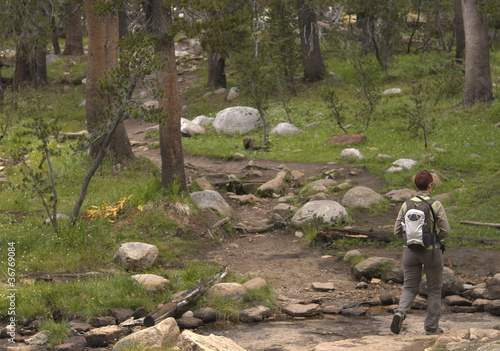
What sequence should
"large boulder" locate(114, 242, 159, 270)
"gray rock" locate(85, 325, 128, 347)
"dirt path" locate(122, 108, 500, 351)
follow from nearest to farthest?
1. "gray rock" locate(85, 325, 128, 347)
2. "dirt path" locate(122, 108, 500, 351)
3. "large boulder" locate(114, 242, 159, 270)

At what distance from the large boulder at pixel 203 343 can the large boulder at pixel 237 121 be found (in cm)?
1412

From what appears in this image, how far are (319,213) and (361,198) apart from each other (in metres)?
1.40

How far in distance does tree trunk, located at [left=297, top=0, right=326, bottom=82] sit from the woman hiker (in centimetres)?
1821

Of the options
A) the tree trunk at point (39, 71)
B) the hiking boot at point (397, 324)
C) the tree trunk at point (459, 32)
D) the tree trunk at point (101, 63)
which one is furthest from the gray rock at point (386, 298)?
the tree trunk at point (39, 71)

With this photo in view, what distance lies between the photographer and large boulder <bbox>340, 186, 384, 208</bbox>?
12.2 m

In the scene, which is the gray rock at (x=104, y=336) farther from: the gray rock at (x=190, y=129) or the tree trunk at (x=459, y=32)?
the tree trunk at (x=459, y=32)

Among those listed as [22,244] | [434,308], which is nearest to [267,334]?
[434,308]

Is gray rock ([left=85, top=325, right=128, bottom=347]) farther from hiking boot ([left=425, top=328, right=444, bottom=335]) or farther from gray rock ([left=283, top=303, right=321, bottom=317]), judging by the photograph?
hiking boot ([left=425, top=328, right=444, bottom=335])

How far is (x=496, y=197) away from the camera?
11.5 meters

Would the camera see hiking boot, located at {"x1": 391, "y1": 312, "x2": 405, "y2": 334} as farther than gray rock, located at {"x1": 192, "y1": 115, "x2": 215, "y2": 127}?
No

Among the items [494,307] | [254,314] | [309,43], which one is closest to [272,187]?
[254,314]

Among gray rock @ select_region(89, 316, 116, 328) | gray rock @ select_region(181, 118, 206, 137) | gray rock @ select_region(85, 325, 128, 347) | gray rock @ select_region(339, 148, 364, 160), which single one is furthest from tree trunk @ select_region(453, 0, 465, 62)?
gray rock @ select_region(85, 325, 128, 347)

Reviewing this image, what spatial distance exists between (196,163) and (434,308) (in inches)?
445

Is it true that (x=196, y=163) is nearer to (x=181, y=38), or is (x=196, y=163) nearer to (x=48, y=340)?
(x=48, y=340)
